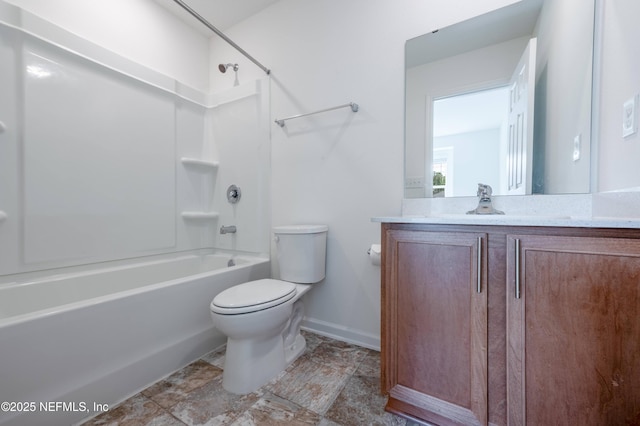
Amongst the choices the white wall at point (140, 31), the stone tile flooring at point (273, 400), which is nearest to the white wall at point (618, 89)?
the stone tile flooring at point (273, 400)

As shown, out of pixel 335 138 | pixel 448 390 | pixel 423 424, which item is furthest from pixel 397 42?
pixel 423 424

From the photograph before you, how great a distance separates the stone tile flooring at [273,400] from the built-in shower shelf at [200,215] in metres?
1.19

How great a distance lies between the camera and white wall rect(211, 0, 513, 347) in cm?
154

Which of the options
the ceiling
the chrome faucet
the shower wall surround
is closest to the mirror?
the shower wall surround

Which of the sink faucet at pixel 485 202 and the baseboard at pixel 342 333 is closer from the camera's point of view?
the sink faucet at pixel 485 202

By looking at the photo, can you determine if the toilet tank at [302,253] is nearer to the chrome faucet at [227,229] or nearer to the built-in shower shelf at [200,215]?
the chrome faucet at [227,229]

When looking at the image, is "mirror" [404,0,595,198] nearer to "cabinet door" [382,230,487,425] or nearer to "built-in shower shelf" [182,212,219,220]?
"cabinet door" [382,230,487,425]

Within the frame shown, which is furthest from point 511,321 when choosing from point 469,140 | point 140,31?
point 140,31

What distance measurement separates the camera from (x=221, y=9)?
81.8 inches

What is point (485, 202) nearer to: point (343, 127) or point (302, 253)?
point (343, 127)

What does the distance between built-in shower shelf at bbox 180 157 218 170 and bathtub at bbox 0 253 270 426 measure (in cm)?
92

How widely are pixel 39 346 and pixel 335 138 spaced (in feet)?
5.73

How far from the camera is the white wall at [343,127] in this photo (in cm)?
154

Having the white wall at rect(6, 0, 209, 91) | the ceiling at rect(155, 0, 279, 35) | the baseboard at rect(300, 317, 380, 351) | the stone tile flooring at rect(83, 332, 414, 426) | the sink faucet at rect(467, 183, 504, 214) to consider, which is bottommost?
the stone tile flooring at rect(83, 332, 414, 426)
